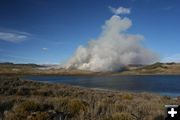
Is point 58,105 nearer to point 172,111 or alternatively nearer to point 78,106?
point 78,106

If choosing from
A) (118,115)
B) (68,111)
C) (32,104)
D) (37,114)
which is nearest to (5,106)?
(32,104)

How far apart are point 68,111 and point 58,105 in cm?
130

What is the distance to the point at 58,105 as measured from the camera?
12.8 m

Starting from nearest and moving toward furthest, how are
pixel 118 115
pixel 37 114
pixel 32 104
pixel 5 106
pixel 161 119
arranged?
1. pixel 37 114
2. pixel 118 115
3. pixel 161 119
4. pixel 32 104
5. pixel 5 106

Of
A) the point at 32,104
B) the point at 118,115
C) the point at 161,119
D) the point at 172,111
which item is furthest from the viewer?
the point at 32,104

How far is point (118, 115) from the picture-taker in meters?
9.55

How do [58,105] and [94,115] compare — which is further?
[58,105]

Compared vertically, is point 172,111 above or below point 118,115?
above

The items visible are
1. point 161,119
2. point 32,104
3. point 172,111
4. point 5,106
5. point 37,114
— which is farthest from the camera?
point 5,106

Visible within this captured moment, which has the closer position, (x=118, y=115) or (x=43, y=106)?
(x=118, y=115)

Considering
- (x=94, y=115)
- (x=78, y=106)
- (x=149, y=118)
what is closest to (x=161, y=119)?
(x=149, y=118)

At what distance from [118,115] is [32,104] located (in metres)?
3.83

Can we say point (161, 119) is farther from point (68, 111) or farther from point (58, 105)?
point (58, 105)

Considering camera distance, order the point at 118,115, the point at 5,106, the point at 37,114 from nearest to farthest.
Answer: the point at 37,114 → the point at 118,115 → the point at 5,106
